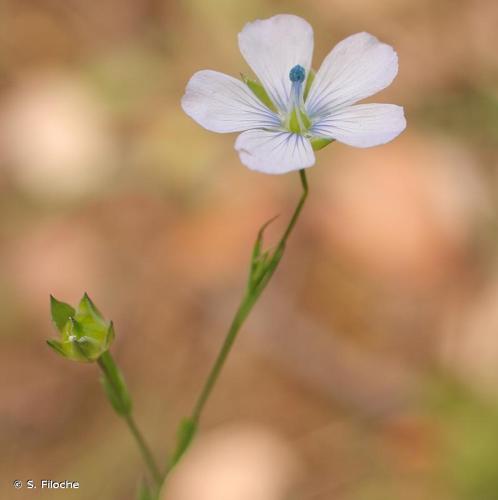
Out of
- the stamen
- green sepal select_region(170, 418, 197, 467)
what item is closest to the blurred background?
green sepal select_region(170, 418, 197, 467)

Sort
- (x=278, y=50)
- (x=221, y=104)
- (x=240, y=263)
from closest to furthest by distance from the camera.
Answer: (x=221, y=104) < (x=278, y=50) < (x=240, y=263)

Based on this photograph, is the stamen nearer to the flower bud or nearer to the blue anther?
the blue anther

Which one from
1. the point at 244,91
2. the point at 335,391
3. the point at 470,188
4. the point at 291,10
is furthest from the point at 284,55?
the point at 291,10

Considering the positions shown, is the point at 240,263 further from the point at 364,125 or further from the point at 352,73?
the point at 364,125

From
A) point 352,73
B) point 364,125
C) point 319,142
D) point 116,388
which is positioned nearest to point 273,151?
point 319,142

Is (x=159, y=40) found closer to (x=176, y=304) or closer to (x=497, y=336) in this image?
(x=176, y=304)

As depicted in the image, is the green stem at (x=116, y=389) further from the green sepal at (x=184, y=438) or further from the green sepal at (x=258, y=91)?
the green sepal at (x=258, y=91)
